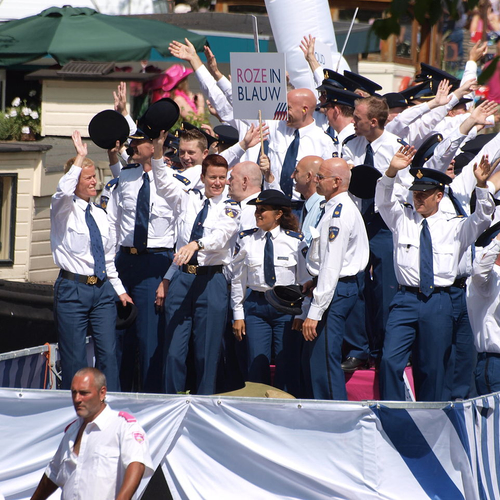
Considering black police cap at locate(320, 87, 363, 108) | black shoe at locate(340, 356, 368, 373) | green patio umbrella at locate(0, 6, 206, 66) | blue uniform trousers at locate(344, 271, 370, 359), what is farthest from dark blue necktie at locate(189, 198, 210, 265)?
green patio umbrella at locate(0, 6, 206, 66)

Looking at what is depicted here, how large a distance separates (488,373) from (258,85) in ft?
11.2

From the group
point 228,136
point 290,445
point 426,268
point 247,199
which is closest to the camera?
point 290,445

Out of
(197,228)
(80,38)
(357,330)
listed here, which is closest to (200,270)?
(197,228)

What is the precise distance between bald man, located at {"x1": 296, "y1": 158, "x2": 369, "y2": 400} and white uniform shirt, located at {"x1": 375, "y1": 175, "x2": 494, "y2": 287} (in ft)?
0.87

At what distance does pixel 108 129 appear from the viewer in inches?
339

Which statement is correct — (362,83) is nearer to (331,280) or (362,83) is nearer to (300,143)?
(300,143)

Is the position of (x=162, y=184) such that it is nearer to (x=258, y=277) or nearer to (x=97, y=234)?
(x=97, y=234)

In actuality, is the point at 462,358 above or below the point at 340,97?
below

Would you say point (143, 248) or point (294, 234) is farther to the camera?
point (143, 248)

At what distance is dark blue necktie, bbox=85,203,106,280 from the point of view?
7797 millimetres

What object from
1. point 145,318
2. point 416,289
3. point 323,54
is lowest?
point 145,318

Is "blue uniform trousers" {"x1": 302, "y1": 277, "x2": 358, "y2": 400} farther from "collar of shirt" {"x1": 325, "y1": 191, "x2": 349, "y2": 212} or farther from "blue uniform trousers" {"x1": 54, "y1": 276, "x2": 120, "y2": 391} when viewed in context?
"blue uniform trousers" {"x1": 54, "y1": 276, "x2": 120, "y2": 391}

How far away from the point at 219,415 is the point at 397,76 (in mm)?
16507

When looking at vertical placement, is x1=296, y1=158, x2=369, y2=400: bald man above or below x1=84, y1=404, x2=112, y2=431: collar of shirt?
above
